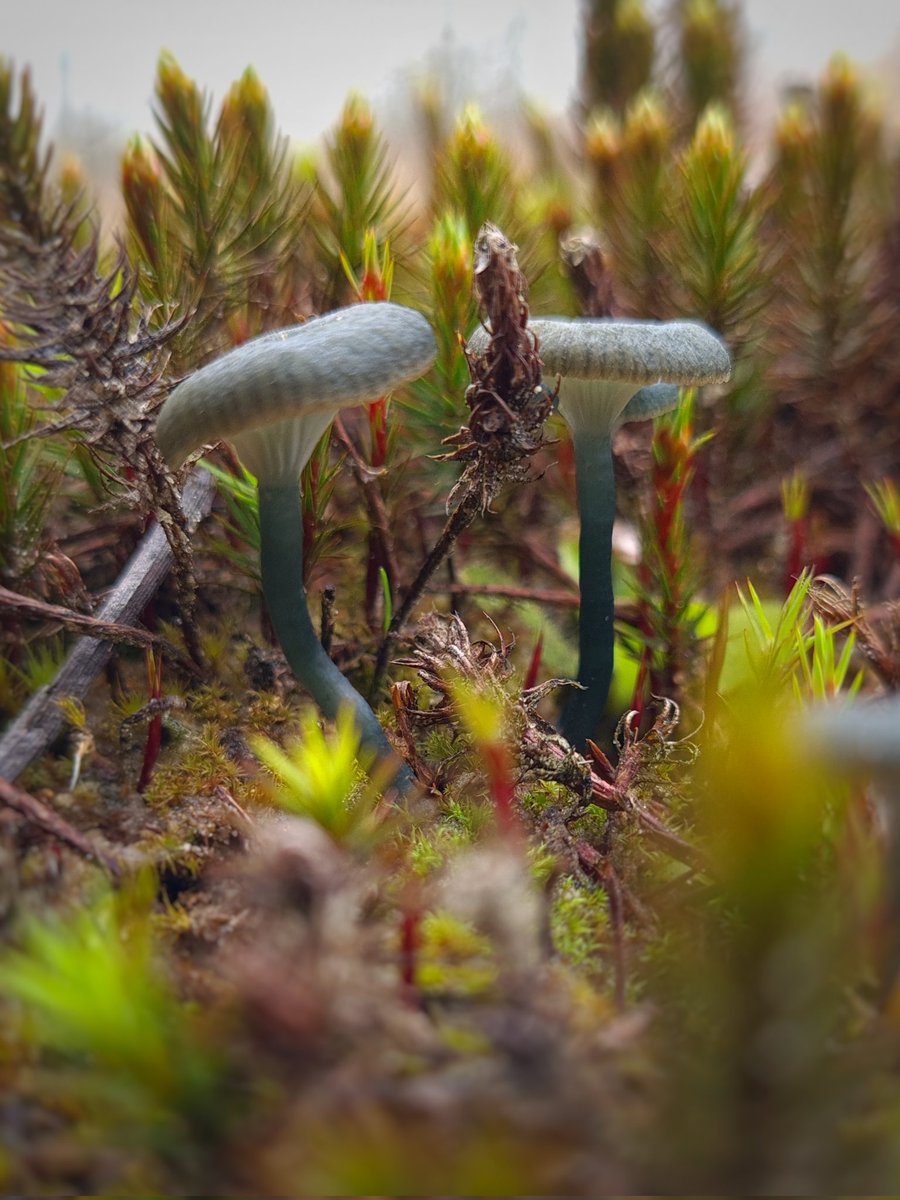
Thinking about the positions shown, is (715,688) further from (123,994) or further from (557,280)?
(557,280)

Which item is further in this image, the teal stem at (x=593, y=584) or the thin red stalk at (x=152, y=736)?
the teal stem at (x=593, y=584)

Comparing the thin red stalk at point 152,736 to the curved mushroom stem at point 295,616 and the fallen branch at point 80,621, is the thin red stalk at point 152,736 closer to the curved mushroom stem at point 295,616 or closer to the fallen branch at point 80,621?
the fallen branch at point 80,621

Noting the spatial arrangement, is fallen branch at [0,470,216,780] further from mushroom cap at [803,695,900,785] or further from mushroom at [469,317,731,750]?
mushroom cap at [803,695,900,785]

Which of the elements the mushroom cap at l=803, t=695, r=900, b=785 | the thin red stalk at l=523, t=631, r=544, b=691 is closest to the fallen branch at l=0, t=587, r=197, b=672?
the thin red stalk at l=523, t=631, r=544, b=691

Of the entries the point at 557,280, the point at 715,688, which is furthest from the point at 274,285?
the point at 715,688

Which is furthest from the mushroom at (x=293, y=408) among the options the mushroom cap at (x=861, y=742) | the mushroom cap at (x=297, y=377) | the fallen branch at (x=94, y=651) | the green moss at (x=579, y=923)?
the mushroom cap at (x=861, y=742)
